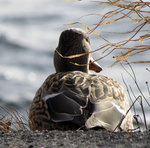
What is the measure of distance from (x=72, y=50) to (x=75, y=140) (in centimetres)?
329

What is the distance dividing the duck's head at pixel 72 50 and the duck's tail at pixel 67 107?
5.41ft

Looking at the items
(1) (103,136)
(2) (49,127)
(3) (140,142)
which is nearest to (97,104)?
(2) (49,127)

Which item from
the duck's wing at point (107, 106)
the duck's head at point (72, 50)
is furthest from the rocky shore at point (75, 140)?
the duck's head at point (72, 50)

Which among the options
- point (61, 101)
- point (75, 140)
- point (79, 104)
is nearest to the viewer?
point (75, 140)

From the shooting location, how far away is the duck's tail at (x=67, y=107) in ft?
19.1

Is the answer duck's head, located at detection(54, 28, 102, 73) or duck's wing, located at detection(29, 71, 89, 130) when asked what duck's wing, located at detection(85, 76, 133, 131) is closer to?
duck's wing, located at detection(29, 71, 89, 130)

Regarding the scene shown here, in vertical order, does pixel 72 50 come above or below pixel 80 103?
above

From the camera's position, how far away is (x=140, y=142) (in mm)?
4434

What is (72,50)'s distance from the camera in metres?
7.87

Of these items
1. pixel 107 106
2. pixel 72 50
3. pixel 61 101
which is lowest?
pixel 107 106

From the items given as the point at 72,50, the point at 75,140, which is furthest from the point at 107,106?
→ the point at 72,50

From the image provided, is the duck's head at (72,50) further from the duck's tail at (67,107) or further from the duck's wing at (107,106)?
the duck's tail at (67,107)

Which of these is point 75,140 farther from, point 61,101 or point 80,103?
point 61,101

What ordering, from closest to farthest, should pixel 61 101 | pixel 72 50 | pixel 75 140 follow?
pixel 75 140, pixel 61 101, pixel 72 50
